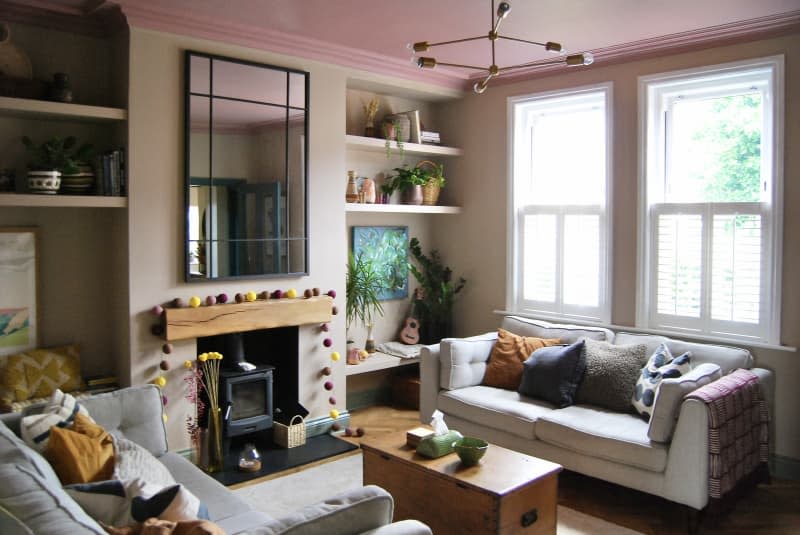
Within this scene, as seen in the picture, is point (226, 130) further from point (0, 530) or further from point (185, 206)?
point (0, 530)

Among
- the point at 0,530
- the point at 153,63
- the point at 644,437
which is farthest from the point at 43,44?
the point at 644,437

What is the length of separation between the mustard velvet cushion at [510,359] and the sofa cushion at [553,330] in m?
0.10

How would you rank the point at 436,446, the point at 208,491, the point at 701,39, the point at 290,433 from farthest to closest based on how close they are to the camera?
the point at 290,433 < the point at 701,39 < the point at 436,446 < the point at 208,491

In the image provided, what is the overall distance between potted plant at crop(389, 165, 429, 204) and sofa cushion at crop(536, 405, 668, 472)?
2238mm

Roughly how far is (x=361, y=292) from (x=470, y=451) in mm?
2506

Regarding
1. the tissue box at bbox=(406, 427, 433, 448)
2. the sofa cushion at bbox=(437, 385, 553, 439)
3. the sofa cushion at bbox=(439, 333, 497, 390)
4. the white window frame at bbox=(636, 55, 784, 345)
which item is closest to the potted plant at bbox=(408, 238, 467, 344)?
the sofa cushion at bbox=(439, 333, 497, 390)

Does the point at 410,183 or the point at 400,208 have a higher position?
the point at 410,183

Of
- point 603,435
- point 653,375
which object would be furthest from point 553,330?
point 603,435

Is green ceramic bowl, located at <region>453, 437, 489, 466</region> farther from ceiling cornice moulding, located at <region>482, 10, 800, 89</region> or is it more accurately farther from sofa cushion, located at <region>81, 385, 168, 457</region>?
ceiling cornice moulding, located at <region>482, 10, 800, 89</region>

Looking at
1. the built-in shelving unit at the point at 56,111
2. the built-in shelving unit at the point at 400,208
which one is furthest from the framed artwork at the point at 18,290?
the built-in shelving unit at the point at 400,208

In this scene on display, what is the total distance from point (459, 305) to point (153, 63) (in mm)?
3153

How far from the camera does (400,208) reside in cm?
542

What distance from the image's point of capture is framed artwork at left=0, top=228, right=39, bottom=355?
152 inches

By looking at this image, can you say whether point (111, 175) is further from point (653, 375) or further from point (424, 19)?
point (653, 375)
